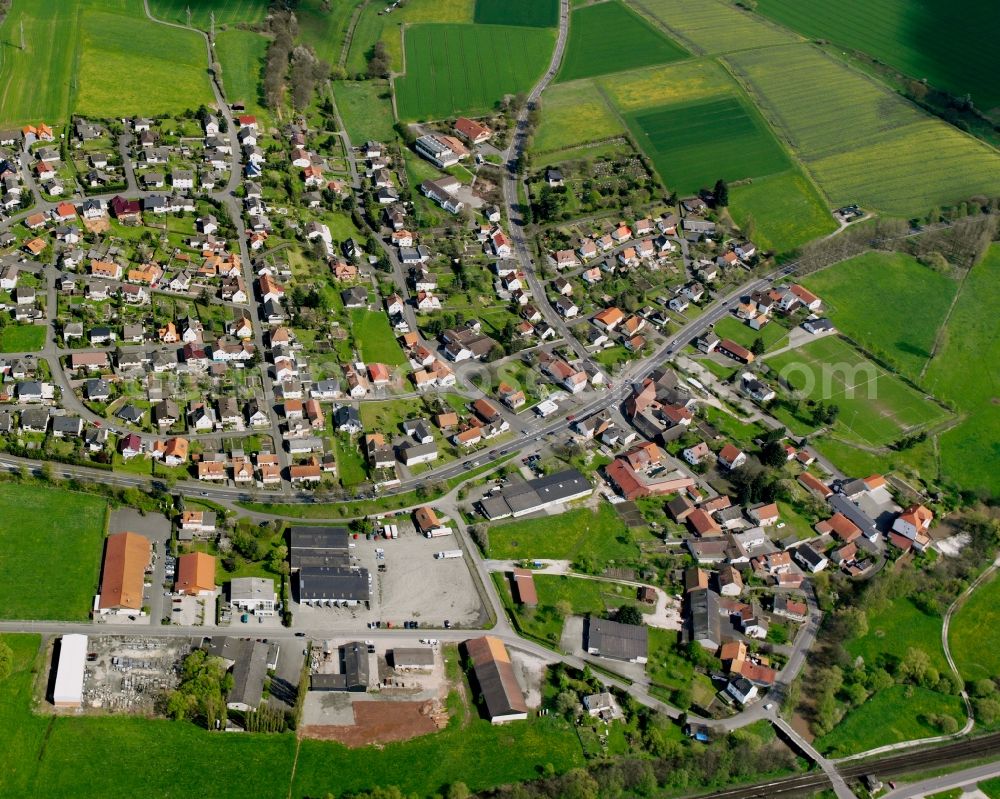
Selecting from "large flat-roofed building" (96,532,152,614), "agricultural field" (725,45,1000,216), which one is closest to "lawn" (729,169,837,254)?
"agricultural field" (725,45,1000,216)

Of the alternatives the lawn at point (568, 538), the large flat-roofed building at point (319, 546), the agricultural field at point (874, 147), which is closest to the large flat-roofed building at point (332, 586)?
the large flat-roofed building at point (319, 546)

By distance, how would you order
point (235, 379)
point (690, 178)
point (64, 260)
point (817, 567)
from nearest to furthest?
point (817, 567) < point (235, 379) < point (64, 260) < point (690, 178)

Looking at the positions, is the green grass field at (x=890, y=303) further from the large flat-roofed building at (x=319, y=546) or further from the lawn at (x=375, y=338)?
the large flat-roofed building at (x=319, y=546)

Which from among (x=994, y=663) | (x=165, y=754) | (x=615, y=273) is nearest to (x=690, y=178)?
(x=615, y=273)

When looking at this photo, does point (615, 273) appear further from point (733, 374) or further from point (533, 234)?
point (733, 374)

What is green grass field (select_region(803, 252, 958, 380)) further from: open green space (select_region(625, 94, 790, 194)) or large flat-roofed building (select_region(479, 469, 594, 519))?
large flat-roofed building (select_region(479, 469, 594, 519))

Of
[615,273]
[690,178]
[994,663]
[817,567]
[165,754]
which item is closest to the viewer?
[165,754]

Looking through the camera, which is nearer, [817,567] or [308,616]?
[308,616]
